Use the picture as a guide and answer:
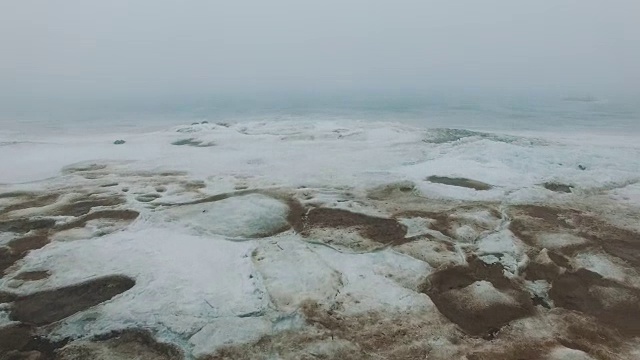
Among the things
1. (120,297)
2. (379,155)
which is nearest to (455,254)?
(120,297)

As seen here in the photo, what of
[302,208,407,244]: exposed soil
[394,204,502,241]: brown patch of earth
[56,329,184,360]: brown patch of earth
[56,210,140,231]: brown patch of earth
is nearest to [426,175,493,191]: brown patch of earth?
[394,204,502,241]: brown patch of earth

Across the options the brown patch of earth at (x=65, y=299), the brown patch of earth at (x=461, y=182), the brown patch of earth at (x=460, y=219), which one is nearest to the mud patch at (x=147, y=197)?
the brown patch of earth at (x=65, y=299)

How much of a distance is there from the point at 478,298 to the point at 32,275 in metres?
14.2

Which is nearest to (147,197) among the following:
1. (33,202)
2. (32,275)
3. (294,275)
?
(33,202)

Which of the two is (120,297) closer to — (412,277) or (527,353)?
(412,277)

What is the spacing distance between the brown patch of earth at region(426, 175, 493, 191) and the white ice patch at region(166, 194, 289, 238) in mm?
10139

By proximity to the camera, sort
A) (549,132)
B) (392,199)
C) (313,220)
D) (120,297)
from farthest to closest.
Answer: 1. (549,132)
2. (392,199)
3. (313,220)
4. (120,297)

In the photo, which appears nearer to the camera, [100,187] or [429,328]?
[429,328]

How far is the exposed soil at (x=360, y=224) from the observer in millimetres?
17750

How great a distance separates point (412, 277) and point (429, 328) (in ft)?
9.60

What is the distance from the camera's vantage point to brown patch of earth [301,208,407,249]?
17734mm

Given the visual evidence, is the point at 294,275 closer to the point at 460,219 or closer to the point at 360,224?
the point at 360,224

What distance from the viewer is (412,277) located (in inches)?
564

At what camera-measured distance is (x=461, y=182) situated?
26.0 m
